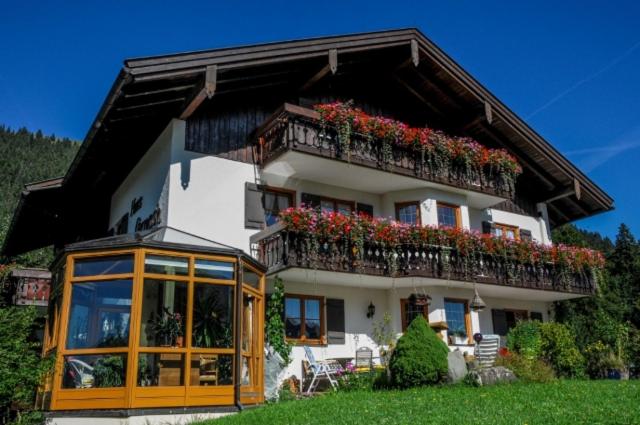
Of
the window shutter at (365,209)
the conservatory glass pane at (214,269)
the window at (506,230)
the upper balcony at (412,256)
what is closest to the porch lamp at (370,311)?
the upper balcony at (412,256)

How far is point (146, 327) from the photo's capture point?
9883 millimetres

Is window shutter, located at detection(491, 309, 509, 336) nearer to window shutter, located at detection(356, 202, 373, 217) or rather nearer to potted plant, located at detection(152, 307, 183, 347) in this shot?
window shutter, located at detection(356, 202, 373, 217)

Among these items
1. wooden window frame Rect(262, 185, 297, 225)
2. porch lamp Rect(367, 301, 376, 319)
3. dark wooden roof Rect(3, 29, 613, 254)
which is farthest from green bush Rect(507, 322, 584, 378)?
wooden window frame Rect(262, 185, 297, 225)

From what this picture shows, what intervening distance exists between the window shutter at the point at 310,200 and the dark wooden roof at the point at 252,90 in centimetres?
307

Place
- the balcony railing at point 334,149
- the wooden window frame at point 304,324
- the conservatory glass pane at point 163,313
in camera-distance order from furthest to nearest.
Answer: the wooden window frame at point 304,324, the balcony railing at point 334,149, the conservatory glass pane at point 163,313

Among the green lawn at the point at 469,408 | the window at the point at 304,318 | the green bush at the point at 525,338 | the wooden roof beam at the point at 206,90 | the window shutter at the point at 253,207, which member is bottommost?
the green lawn at the point at 469,408

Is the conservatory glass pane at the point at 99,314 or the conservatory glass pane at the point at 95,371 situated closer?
the conservatory glass pane at the point at 95,371

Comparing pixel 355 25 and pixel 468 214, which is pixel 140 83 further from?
pixel 468 214

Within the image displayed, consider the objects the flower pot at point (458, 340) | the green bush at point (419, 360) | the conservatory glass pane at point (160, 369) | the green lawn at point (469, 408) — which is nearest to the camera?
the green lawn at point (469, 408)

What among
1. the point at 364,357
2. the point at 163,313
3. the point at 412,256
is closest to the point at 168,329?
the point at 163,313

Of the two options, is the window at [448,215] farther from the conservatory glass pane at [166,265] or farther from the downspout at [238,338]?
the conservatory glass pane at [166,265]

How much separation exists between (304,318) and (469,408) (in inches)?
261

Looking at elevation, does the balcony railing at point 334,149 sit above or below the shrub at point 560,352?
above

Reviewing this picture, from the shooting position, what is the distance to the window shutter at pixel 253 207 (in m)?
14.7
